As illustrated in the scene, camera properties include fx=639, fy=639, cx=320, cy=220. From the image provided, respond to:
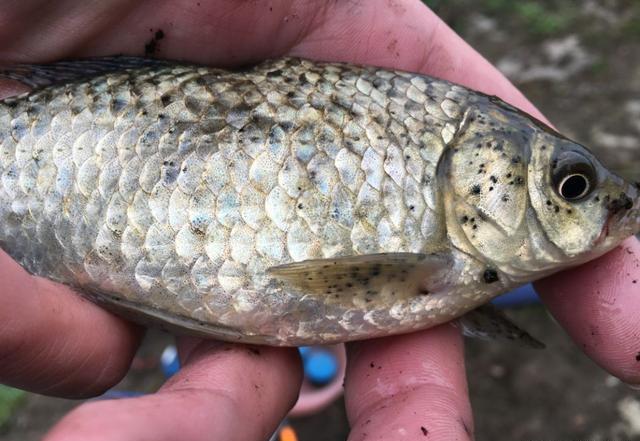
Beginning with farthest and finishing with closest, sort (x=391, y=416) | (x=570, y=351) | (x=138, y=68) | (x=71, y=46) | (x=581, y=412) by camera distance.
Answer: (x=570, y=351), (x=581, y=412), (x=71, y=46), (x=138, y=68), (x=391, y=416)

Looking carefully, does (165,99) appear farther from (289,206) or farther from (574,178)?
(574,178)

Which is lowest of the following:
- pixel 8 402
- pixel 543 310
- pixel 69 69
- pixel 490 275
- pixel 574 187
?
pixel 8 402

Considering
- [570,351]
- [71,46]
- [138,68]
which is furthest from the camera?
[570,351]

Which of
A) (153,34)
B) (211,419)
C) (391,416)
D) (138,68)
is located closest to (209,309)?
(211,419)

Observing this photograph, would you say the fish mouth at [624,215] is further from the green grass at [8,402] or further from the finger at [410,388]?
the green grass at [8,402]

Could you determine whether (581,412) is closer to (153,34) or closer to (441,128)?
(441,128)

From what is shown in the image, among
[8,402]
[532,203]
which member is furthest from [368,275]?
[8,402]

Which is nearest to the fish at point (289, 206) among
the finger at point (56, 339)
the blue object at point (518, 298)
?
the finger at point (56, 339)

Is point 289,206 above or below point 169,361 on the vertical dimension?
above

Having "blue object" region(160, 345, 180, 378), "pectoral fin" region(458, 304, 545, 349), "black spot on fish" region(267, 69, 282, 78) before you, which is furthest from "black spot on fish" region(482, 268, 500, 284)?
"blue object" region(160, 345, 180, 378)
